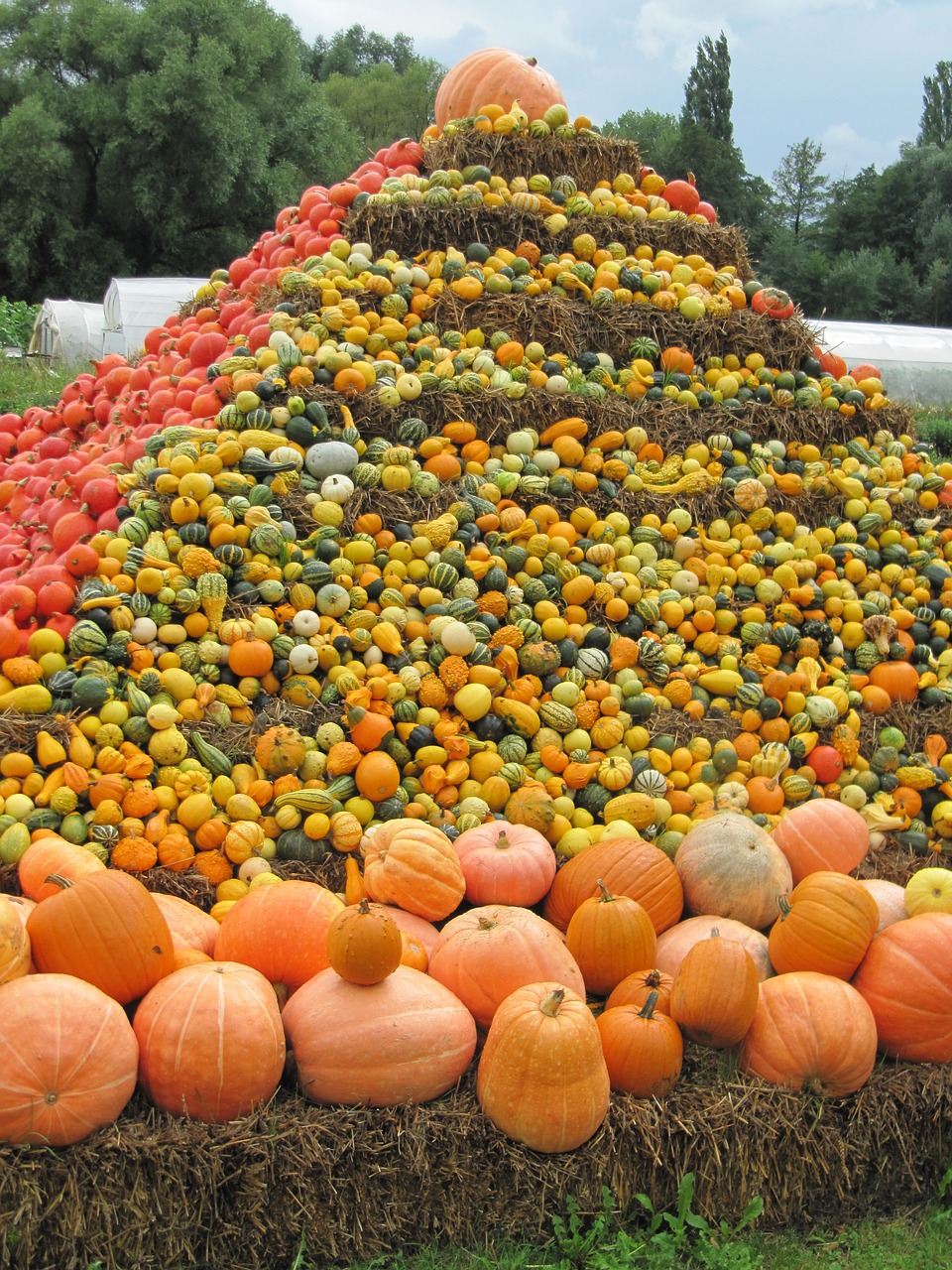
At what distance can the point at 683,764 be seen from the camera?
15.6ft

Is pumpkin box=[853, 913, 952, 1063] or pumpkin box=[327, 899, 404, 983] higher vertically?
pumpkin box=[327, 899, 404, 983]

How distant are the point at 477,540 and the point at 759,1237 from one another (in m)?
3.38

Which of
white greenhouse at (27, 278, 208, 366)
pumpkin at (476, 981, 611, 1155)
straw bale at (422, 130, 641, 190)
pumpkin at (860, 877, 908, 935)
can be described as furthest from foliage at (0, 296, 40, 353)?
pumpkin at (476, 981, 611, 1155)

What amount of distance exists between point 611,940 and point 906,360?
60.9ft

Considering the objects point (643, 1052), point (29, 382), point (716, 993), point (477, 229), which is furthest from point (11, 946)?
point (29, 382)

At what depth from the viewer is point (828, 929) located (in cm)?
329

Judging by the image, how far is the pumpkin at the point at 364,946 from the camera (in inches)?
111

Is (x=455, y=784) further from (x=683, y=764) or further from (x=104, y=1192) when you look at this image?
(x=104, y=1192)

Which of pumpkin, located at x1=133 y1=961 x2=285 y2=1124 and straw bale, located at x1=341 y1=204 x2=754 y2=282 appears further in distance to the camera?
straw bale, located at x1=341 y1=204 x2=754 y2=282

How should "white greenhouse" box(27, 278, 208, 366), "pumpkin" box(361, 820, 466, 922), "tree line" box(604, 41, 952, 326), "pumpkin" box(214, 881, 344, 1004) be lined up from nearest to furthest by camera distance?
"pumpkin" box(214, 881, 344, 1004) < "pumpkin" box(361, 820, 466, 922) < "white greenhouse" box(27, 278, 208, 366) < "tree line" box(604, 41, 952, 326)

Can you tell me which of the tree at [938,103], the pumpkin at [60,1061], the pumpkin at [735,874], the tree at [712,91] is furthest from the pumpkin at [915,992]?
the tree at [938,103]

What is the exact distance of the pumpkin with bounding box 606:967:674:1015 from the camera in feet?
10.0

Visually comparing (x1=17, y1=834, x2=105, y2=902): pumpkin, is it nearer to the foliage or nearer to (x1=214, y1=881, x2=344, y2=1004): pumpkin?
(x1=214, y1=881, x2=344, y2=1004): pumpkin

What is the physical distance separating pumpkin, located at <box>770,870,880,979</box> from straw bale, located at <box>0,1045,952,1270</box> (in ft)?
1.31
